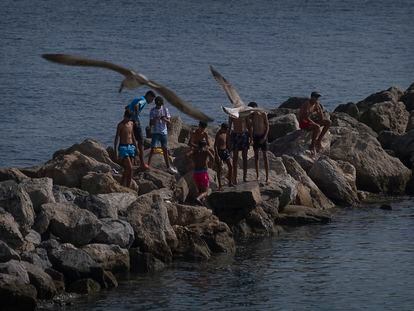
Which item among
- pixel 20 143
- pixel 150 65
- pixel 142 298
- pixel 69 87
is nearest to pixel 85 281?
pixel 142 298

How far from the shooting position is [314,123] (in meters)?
31.8

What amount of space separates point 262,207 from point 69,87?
2912cm

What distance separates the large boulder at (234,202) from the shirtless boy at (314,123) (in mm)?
4859

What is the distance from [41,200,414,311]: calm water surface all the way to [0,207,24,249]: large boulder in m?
1.73

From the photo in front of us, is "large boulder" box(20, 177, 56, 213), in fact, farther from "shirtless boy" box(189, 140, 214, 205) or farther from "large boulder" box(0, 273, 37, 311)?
"large boulder" box(0, 273, 37, 311)

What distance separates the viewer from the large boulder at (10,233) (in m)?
22.7

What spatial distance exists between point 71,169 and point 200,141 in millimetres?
3059

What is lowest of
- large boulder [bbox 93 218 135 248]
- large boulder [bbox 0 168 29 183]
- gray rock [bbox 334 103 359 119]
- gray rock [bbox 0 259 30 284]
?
gray rock [bbox 0 259 30 284]

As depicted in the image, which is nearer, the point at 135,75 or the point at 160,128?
the point at 135,75

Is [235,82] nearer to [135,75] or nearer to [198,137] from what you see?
[198,137]


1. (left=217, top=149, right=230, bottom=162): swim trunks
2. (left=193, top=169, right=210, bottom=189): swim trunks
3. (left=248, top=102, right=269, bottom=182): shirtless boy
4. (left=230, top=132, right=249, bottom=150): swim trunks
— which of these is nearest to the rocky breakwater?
(left=193, top=169, right=210, bottom=189): swim trunks

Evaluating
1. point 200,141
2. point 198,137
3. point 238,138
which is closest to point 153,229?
point 200,141

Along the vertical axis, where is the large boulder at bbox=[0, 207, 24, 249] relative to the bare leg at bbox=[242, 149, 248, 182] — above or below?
below

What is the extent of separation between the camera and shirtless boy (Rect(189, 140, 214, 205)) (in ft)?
88.6
